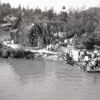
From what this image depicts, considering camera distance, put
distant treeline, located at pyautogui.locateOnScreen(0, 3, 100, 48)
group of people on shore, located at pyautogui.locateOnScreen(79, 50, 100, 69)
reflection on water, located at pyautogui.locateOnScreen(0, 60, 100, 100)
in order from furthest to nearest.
A: distant treeline, located at pyautogui.locateOnScreen(0, 3, 100, 48), group of people on shore, located at pyautogui.locateOnScreen(79, 50, 100, 69), reflection on water, located at pyautogui.locateOnScreen(0, 60, 100, 100)

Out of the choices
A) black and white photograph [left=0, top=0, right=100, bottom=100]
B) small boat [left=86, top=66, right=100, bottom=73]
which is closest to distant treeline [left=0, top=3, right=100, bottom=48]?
black and white photograph [left=0, top=0, right=100, bottom=100]

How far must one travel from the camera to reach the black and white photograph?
11.5 meters

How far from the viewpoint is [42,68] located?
52.5 feet

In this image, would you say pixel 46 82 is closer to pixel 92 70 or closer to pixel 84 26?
pixel 92 70

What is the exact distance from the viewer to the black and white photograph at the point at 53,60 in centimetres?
1148

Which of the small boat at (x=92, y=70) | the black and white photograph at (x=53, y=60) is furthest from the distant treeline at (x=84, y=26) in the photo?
the small boat at (x=92, y=70)

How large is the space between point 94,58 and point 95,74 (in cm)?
226

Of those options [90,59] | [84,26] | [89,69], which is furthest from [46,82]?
[84,26]

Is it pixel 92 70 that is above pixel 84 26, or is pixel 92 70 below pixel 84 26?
below

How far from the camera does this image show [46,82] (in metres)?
12.9

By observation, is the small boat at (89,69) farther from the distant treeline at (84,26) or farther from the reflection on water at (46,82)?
the distant treeline at (84,26)

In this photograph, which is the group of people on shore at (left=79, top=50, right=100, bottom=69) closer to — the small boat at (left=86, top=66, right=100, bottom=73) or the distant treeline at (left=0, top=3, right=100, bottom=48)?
the small boat at (left=86, top=66, right=100, bottom=73)

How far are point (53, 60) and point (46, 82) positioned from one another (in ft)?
18.2

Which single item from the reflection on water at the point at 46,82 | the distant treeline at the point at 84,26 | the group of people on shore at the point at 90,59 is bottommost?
the reflection on water at the point at 46,82
